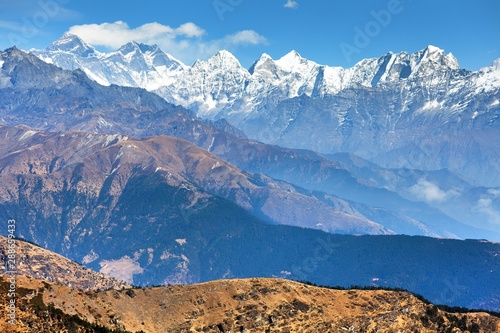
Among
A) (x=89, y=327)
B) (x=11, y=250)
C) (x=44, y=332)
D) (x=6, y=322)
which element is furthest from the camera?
(x=89, y=327)

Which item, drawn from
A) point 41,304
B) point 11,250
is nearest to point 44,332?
point 41,304

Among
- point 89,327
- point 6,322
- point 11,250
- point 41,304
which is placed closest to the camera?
point 11,250

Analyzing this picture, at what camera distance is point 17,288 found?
649 ft

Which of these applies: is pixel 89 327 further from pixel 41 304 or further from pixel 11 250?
pixel 11 250

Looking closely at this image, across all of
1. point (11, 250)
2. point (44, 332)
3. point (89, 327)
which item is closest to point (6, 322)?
point (44, 332)

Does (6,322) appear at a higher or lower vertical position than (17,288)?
lower

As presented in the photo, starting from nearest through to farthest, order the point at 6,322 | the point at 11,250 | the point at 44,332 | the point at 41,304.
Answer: the point at 11,250 < the point at 6,322 < the point at 44,332 < the point at 41,304

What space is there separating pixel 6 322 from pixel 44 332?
13.7 metres

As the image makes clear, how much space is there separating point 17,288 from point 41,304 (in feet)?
34.9

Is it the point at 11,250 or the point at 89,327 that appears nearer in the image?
the point at 11,250

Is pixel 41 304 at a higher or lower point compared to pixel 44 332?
higher

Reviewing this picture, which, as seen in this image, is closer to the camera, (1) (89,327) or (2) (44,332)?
(2) (44,332)

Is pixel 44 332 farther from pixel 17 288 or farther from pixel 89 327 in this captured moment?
pixel 17 288

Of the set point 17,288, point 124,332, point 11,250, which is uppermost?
point 17,288
